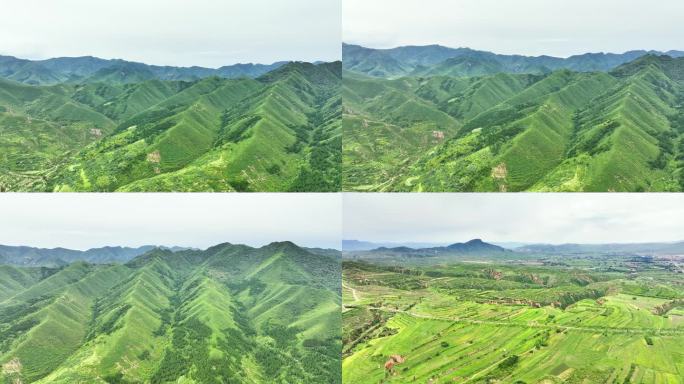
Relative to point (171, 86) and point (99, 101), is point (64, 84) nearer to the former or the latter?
point (99, 101)

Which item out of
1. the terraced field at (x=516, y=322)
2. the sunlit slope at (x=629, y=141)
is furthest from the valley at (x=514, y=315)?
the sunlit slope at (x=629, y=141)

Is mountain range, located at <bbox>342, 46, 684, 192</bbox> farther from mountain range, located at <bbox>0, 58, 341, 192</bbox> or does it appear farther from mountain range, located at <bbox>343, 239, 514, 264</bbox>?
mountain range, located at <bbox>343, 239, 514, 264</bbox>

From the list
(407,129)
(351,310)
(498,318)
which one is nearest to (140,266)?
(351,310)

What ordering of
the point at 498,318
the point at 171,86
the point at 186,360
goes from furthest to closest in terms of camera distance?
the point at 171,86 → the point at 186,360 → the point at 498,318

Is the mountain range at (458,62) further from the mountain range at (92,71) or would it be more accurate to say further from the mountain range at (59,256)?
the mountain range at (59,256)

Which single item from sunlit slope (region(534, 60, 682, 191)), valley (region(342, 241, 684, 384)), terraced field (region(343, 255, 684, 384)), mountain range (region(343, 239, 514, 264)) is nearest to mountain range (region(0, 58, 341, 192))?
mountain range (region(343, 239, 514, 264))

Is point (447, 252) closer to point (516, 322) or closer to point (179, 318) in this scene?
point (516, 322)

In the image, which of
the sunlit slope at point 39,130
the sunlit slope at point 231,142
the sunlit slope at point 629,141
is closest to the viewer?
the sunlit slope at point 629,141
